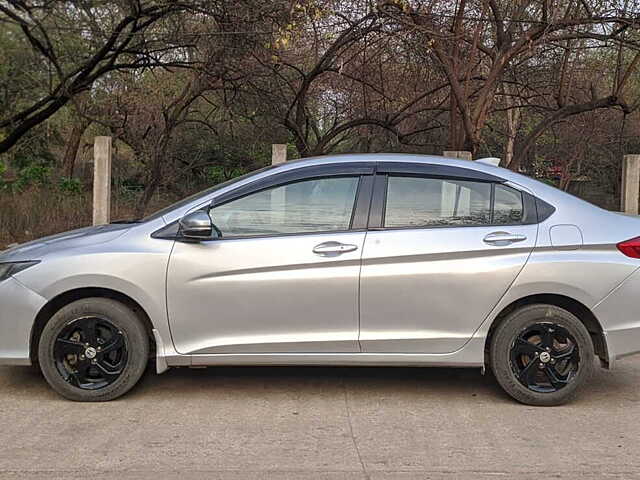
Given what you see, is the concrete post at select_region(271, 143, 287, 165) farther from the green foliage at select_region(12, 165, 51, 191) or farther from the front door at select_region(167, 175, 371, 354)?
the green foliage at select_region(12, 165, 51, 191)

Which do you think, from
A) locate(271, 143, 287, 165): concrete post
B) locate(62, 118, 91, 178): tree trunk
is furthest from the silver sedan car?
locate(62, 118, 91, 178): tree trunk

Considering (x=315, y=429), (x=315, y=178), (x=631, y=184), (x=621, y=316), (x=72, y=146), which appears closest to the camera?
(x=315, y=429)

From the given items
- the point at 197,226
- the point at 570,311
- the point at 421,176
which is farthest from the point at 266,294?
the point at 570,311

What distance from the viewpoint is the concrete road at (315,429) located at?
398 centimetres

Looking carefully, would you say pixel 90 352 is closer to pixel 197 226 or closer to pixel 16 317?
pixel 16 317

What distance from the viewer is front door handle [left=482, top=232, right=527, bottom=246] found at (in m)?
5.05

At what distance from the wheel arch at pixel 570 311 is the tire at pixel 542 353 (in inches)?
1.9

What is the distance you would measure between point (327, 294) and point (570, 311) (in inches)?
69.0

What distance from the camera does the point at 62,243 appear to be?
512cm

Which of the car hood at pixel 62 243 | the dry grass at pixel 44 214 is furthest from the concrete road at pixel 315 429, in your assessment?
the dry grass at pixel 44 214

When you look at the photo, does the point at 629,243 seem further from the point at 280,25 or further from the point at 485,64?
the point at 485,64

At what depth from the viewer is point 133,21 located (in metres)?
12.0

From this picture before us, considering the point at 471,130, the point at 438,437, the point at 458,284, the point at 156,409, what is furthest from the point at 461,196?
the point at 471,130

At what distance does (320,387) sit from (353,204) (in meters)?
1.44
